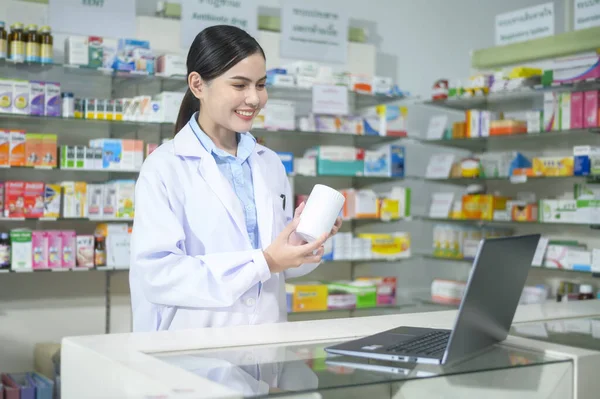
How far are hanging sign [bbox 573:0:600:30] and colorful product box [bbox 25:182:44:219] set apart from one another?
3964 mm

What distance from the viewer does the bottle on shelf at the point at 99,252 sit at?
5.27 metres

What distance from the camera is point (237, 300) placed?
2381mm

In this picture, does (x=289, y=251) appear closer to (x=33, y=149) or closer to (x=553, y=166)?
(x=33, y=149)

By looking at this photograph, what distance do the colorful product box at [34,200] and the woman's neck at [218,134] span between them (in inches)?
111

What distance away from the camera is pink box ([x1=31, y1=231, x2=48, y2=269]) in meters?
5.09

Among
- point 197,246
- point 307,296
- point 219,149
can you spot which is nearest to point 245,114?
point 219,149

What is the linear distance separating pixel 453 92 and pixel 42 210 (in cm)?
337

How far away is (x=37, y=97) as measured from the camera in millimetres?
5098

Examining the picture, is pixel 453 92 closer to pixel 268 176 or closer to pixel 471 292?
pixel 268 176

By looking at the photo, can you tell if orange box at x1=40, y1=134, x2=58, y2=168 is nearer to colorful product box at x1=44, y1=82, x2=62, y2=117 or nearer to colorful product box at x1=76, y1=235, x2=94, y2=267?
colorful product box at x1=44, y1=82, x2=62, y2=117

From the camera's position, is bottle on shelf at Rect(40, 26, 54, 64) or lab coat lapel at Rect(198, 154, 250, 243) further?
bottle on shelf at Rect(40, 26, 54, 64)

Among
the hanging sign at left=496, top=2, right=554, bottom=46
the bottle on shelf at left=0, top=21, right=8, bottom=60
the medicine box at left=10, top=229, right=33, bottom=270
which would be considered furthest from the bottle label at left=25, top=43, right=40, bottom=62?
the hanging sign at left=496, top=2, right=554, bottom=46

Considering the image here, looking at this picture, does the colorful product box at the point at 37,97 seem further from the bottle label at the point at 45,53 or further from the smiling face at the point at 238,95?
the smiling face at the point at 238,95

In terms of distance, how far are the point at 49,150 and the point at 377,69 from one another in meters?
3.13
